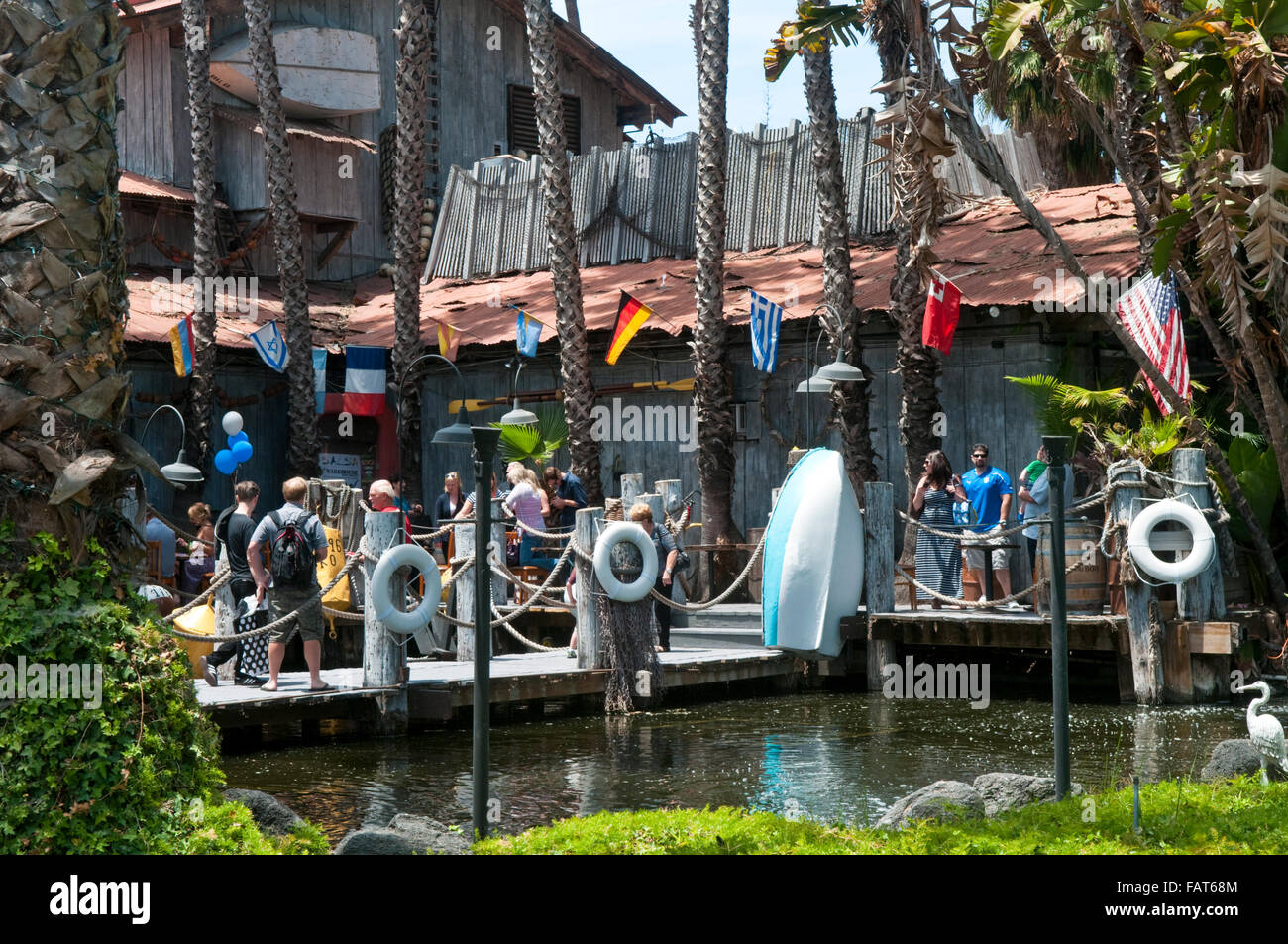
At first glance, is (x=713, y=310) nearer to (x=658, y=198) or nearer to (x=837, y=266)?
(x=837, y=266)

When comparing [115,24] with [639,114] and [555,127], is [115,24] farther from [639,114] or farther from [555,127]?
[639,114]

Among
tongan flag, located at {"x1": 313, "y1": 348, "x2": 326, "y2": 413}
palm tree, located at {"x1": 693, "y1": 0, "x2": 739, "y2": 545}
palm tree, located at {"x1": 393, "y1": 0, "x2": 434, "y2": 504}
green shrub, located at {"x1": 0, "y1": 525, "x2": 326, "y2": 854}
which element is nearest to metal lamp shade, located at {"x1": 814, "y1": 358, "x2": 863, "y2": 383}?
palm tree, located at {"x1": 693, "y1": 0, "x2": 739, "y2": 545}

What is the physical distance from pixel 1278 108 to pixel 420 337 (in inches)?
600

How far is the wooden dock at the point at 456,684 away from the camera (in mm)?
10539

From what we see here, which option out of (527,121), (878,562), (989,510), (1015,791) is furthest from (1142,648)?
(527,121)

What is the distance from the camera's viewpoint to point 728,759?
10539mm

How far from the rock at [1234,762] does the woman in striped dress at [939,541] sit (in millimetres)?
6184

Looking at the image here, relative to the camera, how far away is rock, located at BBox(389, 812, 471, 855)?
19.8 ft

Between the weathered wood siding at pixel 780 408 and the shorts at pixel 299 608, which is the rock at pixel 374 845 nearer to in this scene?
the shorts at pixel 299 608

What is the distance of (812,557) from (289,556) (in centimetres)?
475

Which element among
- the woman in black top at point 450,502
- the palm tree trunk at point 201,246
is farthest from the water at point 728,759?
the palm tree trunk at point 201,246

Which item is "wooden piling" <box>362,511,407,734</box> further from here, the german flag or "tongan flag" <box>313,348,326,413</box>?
"tongan flag" <box>313,348,326,413</box>

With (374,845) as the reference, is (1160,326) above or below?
above
